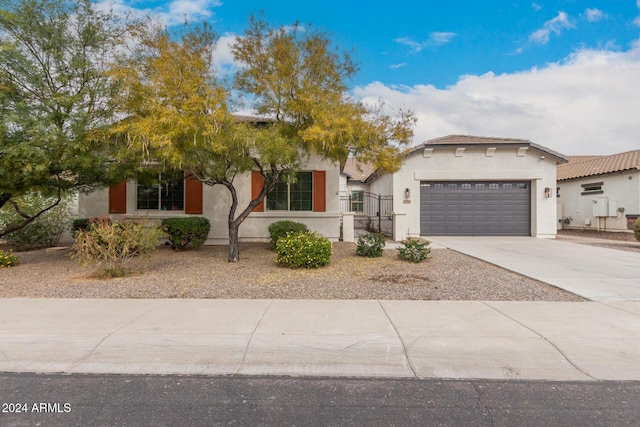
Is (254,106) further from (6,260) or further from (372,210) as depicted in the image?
(372,210)

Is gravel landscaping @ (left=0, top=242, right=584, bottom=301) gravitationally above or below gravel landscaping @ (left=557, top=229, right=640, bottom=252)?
below

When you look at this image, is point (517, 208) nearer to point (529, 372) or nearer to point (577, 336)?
point (577, 336)

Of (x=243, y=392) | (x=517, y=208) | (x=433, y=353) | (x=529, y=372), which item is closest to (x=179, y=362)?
(x=243, y=392)

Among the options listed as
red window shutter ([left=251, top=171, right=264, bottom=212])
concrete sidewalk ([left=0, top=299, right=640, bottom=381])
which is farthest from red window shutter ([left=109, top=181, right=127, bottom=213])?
concrete sidewalk ([left=0, top=299, right=640, bottom=381])

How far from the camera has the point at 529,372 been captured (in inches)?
139

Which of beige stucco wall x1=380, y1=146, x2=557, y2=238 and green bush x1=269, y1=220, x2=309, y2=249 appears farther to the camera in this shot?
beige stucco wall x1=380, y1=146, x2=557, y2=238

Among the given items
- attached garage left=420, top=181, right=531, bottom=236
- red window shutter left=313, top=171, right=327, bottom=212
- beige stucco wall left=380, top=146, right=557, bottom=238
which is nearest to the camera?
red window shutter left=313, top=171, right=327, bottom=212

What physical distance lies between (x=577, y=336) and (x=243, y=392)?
414cm

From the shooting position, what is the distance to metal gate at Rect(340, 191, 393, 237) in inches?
679

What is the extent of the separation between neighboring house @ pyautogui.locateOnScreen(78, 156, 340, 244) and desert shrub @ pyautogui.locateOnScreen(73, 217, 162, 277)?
5.42 meters

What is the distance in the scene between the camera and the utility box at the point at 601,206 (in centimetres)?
1762

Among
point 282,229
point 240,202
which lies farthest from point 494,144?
point 240,202

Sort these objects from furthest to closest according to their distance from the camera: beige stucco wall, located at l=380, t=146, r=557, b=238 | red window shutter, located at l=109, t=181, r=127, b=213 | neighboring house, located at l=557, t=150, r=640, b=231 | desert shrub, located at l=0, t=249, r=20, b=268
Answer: neighboring house, located at l=557, t=150, r=640, b=231
beige stucco wall, located at l=380, t=146, r=557, b=238
red window shutter, located at l=109, t=181, r=127, b=213
desert shrub, located at l=0, t=249, r=20, b=268

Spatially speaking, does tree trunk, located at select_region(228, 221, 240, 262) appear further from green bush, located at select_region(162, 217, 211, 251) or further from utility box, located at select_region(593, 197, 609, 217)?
utility box, located at select_region(593, 197, 609, 217)
